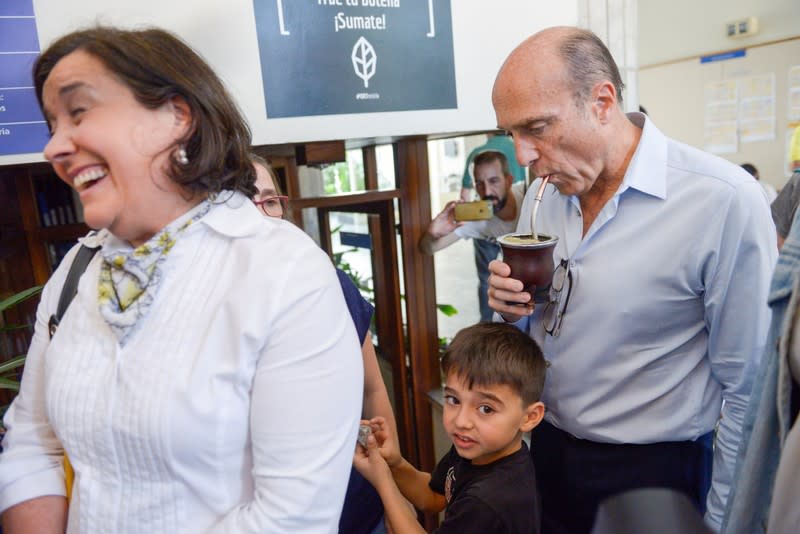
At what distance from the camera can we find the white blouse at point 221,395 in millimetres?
729

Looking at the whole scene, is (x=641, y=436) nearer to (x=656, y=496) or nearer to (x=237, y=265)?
A: (x=656, y=496)

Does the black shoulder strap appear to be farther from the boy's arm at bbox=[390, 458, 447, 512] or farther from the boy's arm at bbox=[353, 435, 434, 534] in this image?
the boy's arm at bbox=[390, 458, 447, 512]

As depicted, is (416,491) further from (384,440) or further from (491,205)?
(491,205)

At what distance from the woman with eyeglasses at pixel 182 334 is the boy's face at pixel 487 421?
47 cm

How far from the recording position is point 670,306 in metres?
1.20

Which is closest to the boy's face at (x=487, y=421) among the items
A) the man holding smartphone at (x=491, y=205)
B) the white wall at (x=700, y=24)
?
the man holding smartphone at (x=491, y=205)

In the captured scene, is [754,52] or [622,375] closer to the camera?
[622,375]

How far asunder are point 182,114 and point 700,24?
5.47 m

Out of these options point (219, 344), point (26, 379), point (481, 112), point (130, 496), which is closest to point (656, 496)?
point (219, 344)

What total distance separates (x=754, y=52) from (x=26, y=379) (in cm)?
559

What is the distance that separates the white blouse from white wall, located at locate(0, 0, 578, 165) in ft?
2.57

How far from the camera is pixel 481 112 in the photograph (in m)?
1.85

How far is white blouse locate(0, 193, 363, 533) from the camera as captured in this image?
0.73 meters

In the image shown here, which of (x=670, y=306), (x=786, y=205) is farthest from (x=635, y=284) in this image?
(x=786, y=205)
